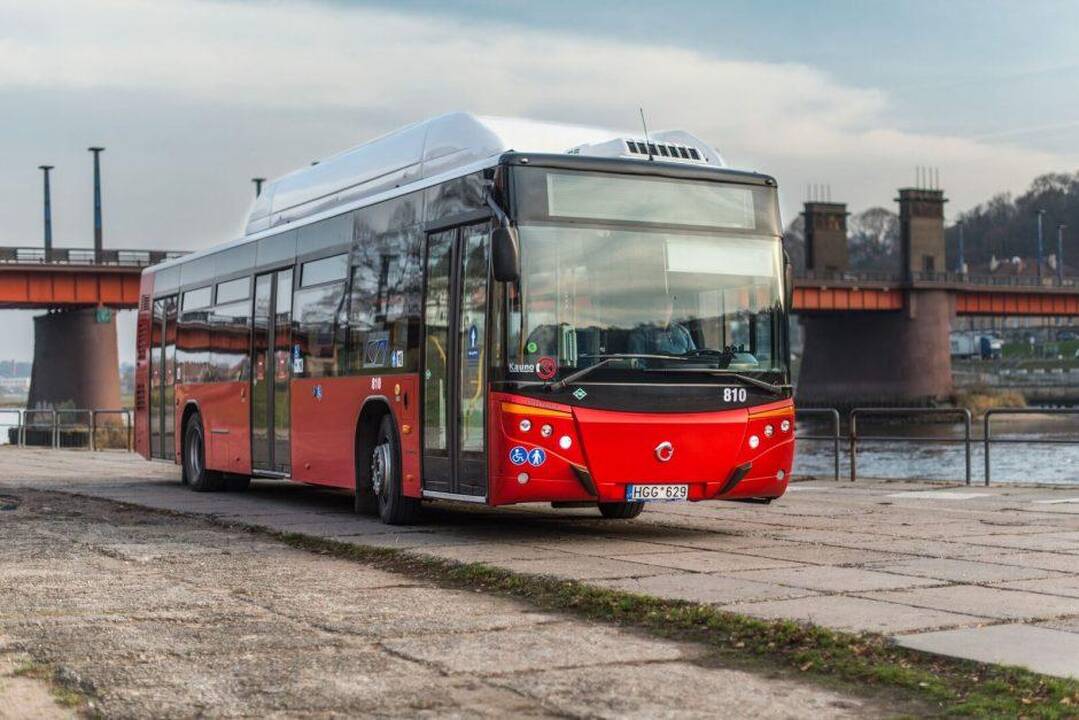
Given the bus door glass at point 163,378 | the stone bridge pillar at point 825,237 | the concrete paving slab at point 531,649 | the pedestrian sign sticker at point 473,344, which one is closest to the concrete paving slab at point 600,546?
the pedestrian sign sticker at point 473,344

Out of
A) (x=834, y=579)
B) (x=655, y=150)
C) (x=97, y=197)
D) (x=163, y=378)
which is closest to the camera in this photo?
(x=834, y=579)

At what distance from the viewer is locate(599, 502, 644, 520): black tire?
15.0m

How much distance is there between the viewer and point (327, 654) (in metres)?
7.15

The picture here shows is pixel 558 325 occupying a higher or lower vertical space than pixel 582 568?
higher

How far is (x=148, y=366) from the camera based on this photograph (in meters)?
22.6

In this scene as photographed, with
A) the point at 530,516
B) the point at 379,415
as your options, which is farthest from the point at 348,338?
the point at 530,516

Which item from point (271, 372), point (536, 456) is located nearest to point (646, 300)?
point (536, 456)

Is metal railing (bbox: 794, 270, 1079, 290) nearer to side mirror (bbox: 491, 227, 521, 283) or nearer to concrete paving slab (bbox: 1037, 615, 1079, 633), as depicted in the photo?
→ side mirror (bbox: 491, 227, 521, 283)

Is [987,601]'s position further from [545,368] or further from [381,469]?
[381,469]

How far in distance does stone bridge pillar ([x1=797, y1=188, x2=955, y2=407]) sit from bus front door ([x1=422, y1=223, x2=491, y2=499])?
7660cm

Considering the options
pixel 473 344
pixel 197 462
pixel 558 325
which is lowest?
pixel 197 462

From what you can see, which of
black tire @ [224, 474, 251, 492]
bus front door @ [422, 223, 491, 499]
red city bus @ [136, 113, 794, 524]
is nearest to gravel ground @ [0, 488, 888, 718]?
bus front door @ [422, 223, 491, 499]

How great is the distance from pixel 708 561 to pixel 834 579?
134 cm

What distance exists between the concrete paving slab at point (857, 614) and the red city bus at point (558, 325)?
3707 millimetres
